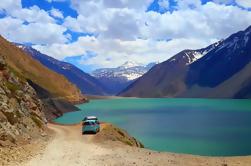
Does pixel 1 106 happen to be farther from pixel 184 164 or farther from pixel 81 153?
pixel 184 164

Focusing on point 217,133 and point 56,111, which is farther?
point 56,111

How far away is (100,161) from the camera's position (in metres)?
36.3

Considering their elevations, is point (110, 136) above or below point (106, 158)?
above

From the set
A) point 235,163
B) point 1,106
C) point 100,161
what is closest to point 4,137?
point 1,106

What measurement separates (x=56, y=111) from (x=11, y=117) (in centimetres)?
13377

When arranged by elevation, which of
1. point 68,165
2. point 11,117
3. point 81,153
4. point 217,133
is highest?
point 217,133

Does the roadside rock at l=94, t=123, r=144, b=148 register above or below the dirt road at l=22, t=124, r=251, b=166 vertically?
above

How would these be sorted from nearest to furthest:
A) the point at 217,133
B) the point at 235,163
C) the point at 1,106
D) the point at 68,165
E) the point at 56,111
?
the point at 68,165, the point at 235,163, the point at 1,106, the point at 217,133, the point at 56,111

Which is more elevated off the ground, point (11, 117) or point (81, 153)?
point (11, 117)

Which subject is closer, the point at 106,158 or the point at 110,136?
the point at 106,158

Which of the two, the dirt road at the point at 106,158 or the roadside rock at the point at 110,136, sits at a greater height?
the roadside rock at the point at 110,136

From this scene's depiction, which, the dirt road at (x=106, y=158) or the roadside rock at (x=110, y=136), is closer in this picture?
the dirt road at (x=106, y=158)

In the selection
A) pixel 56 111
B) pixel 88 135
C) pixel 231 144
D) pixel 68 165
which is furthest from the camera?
pixel 56 111

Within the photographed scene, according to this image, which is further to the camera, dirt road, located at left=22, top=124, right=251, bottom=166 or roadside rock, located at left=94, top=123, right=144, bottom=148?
roadside rock, located at left=94, top=123, right=144, bottom=148
